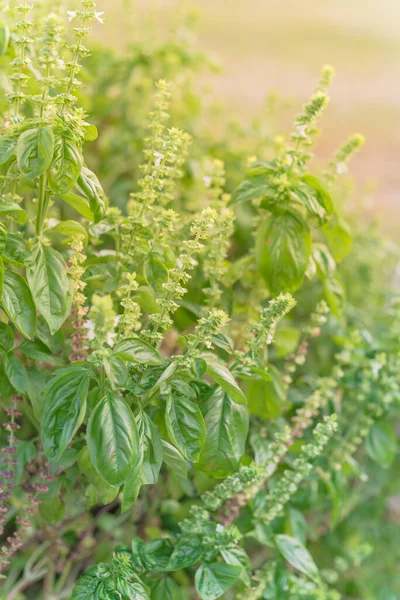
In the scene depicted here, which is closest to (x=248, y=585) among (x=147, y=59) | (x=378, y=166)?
(x=147, y=59)

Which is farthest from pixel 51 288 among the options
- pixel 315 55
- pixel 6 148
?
pixel 315 55

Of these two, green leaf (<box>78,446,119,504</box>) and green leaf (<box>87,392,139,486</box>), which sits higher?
green leaf (<box>87,392,139,486</box>)

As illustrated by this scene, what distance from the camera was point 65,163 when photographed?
1.97ft

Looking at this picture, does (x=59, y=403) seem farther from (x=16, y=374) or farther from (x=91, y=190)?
(x=91, y=190)

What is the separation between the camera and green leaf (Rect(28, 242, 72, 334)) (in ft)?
2.04

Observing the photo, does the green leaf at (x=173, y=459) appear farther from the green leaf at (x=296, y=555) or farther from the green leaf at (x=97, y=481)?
the green leaf at (x=296, y=555)

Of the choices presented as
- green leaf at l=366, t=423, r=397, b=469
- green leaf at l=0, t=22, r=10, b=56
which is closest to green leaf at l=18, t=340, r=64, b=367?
green leaf at l=0, t=22, r=10, b=56

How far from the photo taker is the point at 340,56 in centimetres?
185

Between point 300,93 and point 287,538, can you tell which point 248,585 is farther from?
point 300,93

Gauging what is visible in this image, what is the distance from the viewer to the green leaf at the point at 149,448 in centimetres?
62

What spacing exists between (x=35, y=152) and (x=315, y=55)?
4.84ft

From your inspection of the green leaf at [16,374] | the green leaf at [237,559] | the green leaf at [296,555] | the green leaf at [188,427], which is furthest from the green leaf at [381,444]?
the green leaf at [16,374]

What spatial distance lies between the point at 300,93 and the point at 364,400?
3.75 ft

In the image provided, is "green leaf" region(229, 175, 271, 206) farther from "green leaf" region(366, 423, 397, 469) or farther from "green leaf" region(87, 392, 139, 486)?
"green leaf" region(366, 423, 397, 469)
